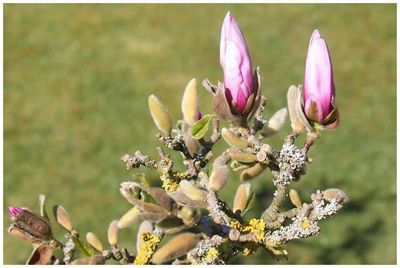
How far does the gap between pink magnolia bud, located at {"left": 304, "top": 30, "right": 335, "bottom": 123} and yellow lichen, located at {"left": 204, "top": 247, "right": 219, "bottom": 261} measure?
26cm

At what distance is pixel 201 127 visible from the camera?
1.11m

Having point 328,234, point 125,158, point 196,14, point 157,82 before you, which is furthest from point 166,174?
point 196,14

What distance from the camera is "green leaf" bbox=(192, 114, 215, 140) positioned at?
3.60 ft

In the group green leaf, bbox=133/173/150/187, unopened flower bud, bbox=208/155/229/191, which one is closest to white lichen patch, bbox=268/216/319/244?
unopened flower bud, bbox=208/155/229/191

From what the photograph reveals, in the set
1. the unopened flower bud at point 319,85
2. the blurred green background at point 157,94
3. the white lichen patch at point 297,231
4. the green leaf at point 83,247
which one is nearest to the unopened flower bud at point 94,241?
the green leaf at point 83,247

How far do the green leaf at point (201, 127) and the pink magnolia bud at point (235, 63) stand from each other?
7cm

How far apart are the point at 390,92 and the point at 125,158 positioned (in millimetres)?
3886

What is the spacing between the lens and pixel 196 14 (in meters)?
5.51

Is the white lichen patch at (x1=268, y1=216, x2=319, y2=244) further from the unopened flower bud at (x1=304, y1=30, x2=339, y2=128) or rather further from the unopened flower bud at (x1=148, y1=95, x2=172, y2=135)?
the unopened flower bud at (x1=148, y1=95, x2=172, y2=135)

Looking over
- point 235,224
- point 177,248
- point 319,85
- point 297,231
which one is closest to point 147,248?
point 177,248

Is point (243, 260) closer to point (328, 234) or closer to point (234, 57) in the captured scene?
point (328, 234)

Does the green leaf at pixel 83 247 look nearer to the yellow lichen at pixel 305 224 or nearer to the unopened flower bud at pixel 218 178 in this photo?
the unopened flower bud at pixel 218 178

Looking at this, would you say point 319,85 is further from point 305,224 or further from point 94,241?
point 94,241

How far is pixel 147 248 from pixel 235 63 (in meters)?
0.37
